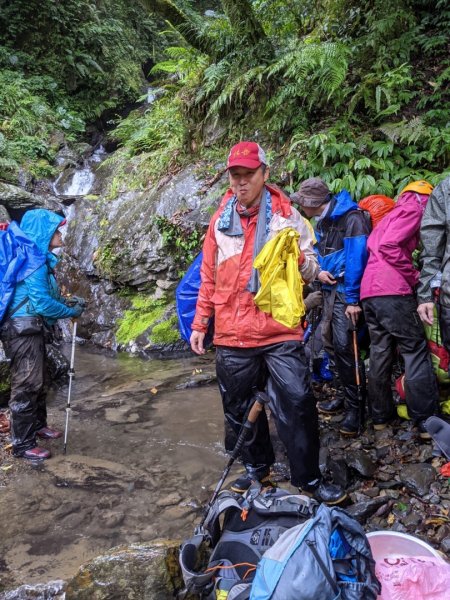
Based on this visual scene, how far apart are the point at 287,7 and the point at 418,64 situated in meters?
3.70

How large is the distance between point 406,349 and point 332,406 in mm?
1331

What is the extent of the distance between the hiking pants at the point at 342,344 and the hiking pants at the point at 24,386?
10.3 feet

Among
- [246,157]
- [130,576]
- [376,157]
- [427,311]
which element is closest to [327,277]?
[427,311]

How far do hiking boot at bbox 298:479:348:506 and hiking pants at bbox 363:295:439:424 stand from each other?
1.27 metres

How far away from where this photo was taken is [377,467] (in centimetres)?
389

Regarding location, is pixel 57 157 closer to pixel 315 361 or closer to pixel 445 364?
pixel 315 361

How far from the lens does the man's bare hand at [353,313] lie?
177 inches

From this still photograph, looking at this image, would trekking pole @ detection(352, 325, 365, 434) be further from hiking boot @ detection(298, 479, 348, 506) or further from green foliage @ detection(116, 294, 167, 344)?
green foliage @ detection(116, 294, 167, 344)

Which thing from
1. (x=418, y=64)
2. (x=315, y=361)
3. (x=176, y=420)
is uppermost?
(x=418, y=64)

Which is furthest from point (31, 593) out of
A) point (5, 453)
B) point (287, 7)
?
point (287, 7)

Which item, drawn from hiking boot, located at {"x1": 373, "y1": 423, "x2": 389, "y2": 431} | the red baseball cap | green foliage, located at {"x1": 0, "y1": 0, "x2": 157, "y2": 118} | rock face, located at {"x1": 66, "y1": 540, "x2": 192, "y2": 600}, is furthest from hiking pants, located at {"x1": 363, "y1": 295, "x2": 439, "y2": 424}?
green foliage, located at {"x1": 0, "y1": 0, "x2": 157, "y2": 118}

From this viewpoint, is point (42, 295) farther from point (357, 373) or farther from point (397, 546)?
point (397, 546)

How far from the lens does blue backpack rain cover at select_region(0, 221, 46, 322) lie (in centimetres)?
468

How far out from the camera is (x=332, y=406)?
5137 millimetres
